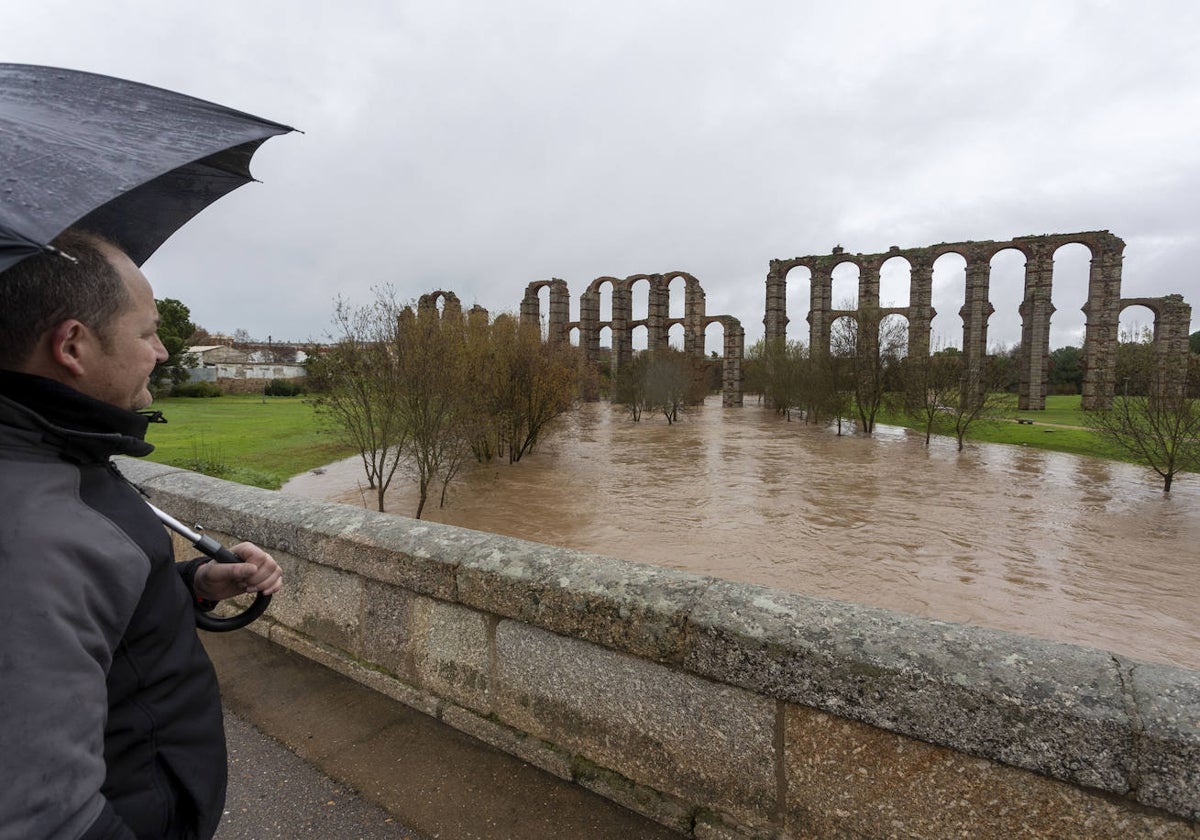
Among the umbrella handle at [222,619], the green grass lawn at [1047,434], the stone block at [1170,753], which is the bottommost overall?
the green grass lawn at [1047,434]

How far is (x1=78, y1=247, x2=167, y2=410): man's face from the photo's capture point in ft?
3.36

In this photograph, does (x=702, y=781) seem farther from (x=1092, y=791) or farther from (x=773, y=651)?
(x=1092, y=791)

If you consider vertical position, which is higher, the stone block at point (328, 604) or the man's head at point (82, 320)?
the man's head at point (82, 320)

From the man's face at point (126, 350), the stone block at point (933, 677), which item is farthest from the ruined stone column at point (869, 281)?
the man's face at point (126, 350)

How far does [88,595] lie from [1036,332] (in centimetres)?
4515

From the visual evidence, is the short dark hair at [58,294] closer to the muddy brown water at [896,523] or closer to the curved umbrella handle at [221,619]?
the curved umbrella handle at [221,619]

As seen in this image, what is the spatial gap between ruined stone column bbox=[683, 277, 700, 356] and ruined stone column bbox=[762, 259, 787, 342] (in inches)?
178

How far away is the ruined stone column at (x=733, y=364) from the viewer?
39.9m

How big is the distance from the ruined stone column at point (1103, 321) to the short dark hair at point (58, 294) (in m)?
43.9

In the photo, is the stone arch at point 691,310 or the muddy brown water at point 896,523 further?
the stone arch at point 691,310

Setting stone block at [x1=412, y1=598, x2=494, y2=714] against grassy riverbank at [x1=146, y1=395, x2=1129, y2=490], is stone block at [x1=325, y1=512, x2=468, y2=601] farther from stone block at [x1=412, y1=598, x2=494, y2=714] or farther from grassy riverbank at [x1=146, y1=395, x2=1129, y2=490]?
grassy riverbank at [x1=146, y1=395, x2=1129, y2=490]

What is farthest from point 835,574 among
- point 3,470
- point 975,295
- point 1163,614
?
point 975,295

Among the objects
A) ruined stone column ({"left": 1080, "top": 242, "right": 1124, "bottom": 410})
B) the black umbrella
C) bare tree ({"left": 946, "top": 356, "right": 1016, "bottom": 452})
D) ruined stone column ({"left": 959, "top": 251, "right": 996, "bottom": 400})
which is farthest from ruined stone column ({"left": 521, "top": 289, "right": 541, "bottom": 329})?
the black umbrella

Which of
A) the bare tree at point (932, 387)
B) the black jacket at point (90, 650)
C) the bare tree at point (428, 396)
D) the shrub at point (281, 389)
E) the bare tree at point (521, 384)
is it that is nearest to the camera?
the black jacket at point (90, 650)
